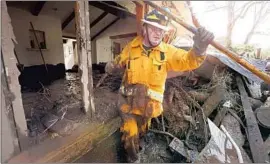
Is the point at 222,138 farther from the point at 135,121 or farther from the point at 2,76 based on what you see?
the point at 2,76

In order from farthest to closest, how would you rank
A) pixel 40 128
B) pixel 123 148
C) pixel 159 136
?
pixel 159 136
pixel 123 148
pixel 40 128

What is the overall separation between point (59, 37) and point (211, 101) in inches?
159

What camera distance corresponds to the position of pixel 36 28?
163 inches

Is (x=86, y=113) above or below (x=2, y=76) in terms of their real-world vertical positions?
below

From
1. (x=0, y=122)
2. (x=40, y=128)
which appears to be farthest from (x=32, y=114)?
(x=0, y=122)

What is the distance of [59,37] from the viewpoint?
4.75 metres

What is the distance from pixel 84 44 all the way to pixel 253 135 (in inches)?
81.4

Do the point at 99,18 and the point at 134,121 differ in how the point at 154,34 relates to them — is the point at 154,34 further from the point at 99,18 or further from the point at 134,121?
the point at 99,18

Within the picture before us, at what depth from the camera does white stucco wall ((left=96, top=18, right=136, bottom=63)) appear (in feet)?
13.4

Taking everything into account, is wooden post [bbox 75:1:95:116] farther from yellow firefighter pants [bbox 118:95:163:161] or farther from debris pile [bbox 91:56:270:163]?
debris pile [bbox 91:56:270:163]

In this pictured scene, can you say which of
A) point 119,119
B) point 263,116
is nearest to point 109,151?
point 119,119

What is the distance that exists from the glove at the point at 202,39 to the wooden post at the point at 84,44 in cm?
94

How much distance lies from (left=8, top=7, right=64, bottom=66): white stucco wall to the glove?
3753 millimetres

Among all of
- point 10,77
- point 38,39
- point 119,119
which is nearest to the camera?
point 10,77
